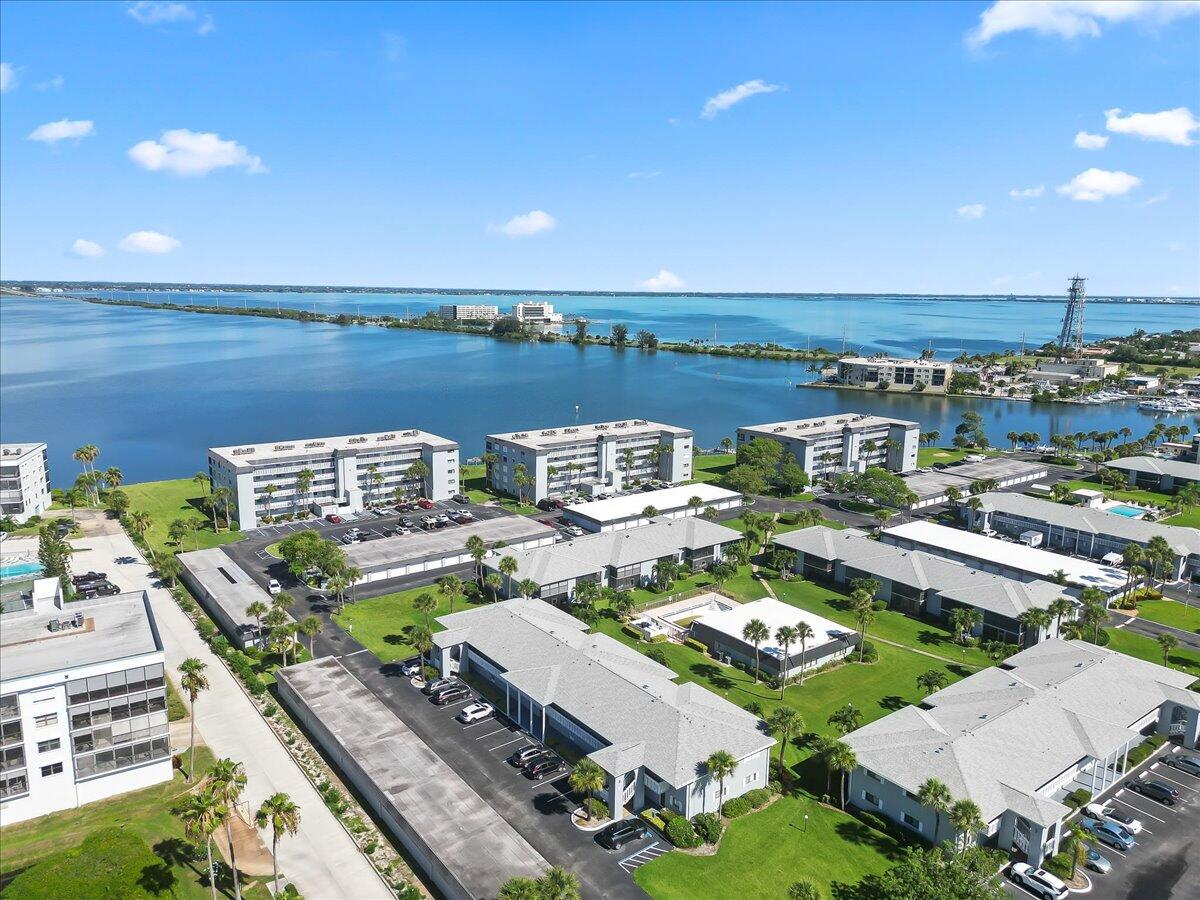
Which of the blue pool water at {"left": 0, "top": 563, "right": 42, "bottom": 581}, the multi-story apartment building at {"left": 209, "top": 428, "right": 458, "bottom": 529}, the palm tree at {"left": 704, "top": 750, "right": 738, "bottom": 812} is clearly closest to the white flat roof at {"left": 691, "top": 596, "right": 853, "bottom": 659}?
the palm tree at {"left": 704, "top": 750, "right": 738, "bottom": 812}

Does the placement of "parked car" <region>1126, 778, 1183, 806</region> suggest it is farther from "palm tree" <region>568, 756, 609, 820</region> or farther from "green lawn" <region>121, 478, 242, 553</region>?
"green lawn" <region>121, 478, 242, 553</region>

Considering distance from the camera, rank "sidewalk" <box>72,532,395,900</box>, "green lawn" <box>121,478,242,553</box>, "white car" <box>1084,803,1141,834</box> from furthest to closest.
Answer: "green lawn" <box>121,478,242,553</box> → "white car" <box>1084,803,1141,834</box> → "sidewalk" <box>72,532,395,900</box>

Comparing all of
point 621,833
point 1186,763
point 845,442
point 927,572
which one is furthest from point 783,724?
point 845,442

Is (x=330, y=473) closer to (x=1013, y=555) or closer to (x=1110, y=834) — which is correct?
(x=1013, y=555)

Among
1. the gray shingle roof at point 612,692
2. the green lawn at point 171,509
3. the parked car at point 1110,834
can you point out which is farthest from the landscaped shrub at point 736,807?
the green lawn at point 171,509

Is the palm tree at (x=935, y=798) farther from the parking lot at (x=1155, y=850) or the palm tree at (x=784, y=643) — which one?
the palm tree at (x=784, y=643)

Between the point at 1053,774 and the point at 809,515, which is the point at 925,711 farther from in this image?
the point at 809,515

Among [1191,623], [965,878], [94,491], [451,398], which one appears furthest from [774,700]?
[451,398]
